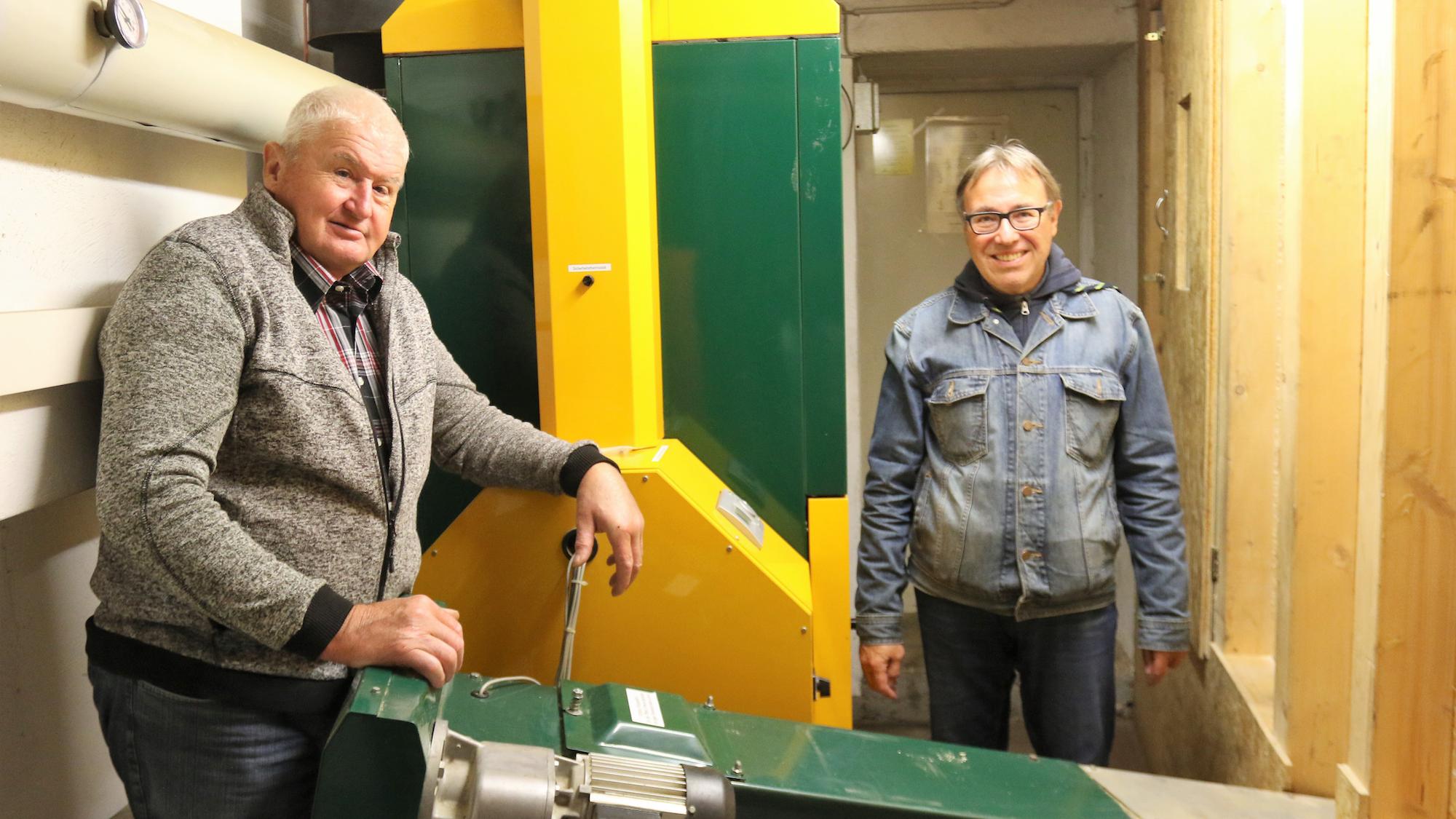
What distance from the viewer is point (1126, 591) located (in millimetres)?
4438

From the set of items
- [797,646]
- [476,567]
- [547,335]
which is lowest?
[797,646]

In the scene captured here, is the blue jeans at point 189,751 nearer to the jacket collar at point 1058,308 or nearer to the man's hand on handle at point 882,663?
the man's hand on handle at point 882,663

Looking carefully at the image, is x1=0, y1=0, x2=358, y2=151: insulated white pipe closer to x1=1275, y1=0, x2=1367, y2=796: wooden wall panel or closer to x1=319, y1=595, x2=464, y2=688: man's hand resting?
Answer: x1=319, y1=595, x2=464, y2=688: man's hand resting

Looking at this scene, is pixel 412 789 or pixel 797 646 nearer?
pixel 412 789

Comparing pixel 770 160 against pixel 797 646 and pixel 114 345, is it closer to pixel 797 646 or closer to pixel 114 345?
pixel 797 646

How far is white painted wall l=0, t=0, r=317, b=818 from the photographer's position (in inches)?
59.0

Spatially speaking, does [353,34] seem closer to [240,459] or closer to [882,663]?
[240,459]

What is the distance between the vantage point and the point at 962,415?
6.23 feet

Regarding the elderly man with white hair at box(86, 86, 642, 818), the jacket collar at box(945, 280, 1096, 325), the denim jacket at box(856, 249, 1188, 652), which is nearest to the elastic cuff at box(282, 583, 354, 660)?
the elderly man with white hair at box(86, 86, 642, 818)

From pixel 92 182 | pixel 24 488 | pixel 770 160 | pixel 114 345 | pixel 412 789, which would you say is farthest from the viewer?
pixel 770 160

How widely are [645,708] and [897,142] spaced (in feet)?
12.0

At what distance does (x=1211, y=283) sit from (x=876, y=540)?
1353 mm

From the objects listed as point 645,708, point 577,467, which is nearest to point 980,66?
point 577,467

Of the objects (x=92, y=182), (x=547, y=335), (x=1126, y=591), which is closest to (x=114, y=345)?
(x=92, y=182)
